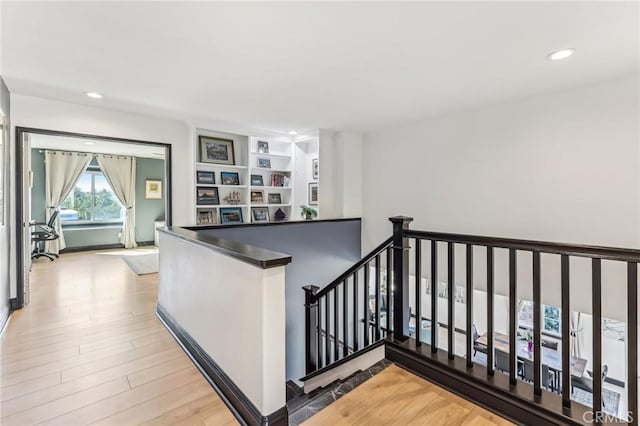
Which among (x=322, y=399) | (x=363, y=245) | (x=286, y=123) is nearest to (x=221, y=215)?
(x=286, y=123)

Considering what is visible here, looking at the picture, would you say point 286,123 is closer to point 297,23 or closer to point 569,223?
point 297,23

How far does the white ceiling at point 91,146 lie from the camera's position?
5.74m

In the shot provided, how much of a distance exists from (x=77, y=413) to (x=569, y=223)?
4.19 meters

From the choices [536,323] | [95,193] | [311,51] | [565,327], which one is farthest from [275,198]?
[95,193]

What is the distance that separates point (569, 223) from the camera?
3.01m

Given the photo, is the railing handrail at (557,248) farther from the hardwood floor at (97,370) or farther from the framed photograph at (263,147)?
the framed photograph at (263,147)

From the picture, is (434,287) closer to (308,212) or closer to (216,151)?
(308,212)

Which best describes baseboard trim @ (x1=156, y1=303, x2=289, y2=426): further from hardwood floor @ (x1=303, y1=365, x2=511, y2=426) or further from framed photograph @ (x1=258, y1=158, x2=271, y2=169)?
framed photograph @ (x1=258, y1=158, x2=271, y2=169)

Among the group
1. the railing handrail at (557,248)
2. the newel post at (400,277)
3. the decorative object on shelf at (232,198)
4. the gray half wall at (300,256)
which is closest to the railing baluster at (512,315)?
the railing handrail at (557,248)

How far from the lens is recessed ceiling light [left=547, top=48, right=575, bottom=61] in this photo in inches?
87.6

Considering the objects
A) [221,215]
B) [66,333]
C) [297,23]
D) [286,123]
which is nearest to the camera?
[297,23]

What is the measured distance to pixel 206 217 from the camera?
15.5 feet

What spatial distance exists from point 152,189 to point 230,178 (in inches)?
158

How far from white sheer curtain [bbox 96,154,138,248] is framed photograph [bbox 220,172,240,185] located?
154 inches
